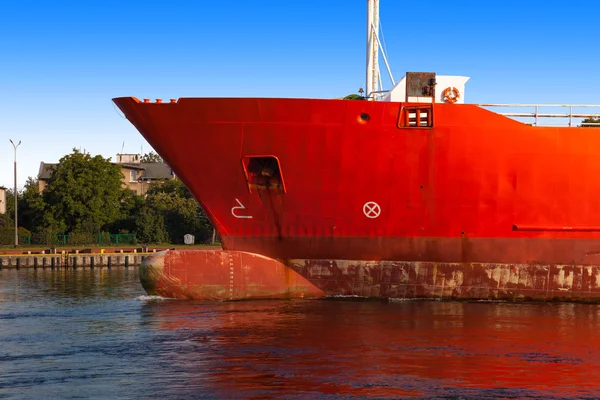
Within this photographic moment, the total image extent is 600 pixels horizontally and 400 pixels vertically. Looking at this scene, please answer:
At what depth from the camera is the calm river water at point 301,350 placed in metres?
11.8

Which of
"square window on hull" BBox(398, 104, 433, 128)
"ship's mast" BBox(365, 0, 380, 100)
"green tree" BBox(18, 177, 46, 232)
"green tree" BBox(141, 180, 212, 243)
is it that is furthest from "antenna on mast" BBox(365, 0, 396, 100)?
"green tree" BBox(18, 177, 46, 232)

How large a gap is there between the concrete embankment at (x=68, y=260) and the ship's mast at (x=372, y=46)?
2366 centimetres

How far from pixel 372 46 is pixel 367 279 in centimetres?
778

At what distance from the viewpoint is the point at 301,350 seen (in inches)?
565

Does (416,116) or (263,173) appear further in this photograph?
(263,173)

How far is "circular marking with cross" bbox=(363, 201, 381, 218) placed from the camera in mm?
19578

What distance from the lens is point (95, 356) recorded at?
46.1 ft

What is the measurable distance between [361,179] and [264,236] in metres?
2.85

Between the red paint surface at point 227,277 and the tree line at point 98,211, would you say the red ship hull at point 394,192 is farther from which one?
the tree line at point 98,211

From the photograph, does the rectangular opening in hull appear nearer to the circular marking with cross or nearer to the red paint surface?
the red paint surface

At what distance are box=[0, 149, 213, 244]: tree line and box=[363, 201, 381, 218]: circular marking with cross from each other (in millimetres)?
46993

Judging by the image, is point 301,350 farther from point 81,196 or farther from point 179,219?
point 81,196

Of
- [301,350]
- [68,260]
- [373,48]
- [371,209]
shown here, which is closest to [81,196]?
[68,260]

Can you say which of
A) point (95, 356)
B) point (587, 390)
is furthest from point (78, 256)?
point (587, 390)
